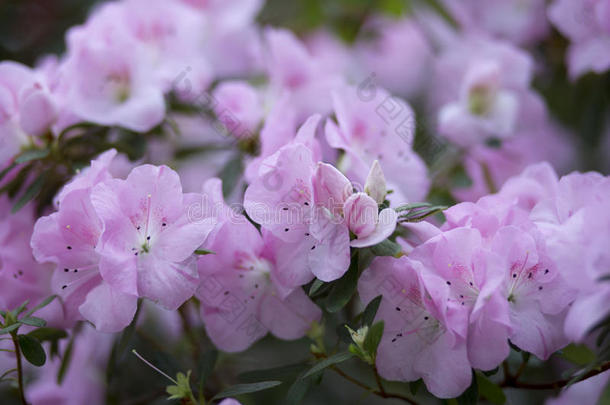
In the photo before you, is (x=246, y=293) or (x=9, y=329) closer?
(x=9, y=329)

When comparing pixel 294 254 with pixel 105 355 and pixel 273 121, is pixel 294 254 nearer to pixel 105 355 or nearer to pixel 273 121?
pixel 273 121

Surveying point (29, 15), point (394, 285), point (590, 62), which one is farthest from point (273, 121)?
point (29, 15)

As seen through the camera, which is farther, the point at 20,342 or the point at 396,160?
the point at 396,160

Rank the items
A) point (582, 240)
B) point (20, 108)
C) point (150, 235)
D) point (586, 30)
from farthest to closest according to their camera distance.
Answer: point (586, 30), point (20, 108), point (150, 235), point (582, 240)

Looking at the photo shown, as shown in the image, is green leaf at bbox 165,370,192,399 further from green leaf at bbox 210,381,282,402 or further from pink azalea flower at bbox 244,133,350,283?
pink azalea flower at bbox 244,133,350,283

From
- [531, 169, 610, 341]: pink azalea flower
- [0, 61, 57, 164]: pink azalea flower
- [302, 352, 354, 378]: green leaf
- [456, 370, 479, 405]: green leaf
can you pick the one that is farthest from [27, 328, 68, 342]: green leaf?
[531, 169, 610, 341]: pink azalea flower

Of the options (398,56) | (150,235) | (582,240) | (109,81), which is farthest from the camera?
(398,56)

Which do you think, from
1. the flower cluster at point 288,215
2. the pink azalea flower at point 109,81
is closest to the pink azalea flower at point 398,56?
the flower cluster at point 288,215

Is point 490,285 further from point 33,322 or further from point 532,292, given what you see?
point 33,322

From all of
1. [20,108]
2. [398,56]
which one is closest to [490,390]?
[20,108]
